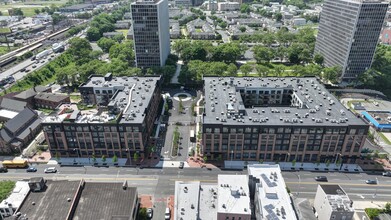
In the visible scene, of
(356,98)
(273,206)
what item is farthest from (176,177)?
(356,98)

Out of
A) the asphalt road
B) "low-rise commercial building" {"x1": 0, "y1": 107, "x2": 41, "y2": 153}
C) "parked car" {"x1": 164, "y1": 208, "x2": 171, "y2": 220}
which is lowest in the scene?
the asphalt road

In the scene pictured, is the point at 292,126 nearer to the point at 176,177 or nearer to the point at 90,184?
the point at 176,177

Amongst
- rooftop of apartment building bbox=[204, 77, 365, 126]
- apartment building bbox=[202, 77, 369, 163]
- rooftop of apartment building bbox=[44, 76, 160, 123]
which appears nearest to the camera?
apartment building bbox=[202, 77, 369, 163]

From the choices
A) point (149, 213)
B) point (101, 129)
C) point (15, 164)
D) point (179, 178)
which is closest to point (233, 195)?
point (149, 213)

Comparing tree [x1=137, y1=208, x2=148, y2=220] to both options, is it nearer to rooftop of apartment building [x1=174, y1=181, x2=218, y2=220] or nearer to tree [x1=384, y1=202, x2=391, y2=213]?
rooftop of apartment building [x1=174, y1=181, x2=218, y2=220]

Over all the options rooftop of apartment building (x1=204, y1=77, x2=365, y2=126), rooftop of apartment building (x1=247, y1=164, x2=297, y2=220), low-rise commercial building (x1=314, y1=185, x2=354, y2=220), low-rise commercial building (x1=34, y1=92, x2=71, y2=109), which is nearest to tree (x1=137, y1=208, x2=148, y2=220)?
rooftop of apartment building (x1=247, y1=164, x2=297, y2=220)

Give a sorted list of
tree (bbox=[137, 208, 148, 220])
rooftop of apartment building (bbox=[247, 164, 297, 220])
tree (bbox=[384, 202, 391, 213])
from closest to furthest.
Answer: rooftop of apartment building (bbox=[247, 164, 297, 220])
tree (bbox=[137, 208, 148, 220])
tree (bbox=[384, 202, 391, 213])

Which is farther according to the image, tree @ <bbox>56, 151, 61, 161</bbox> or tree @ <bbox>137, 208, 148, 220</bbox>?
tree @ <bbox>56, 151, 61, 161</bbox>
